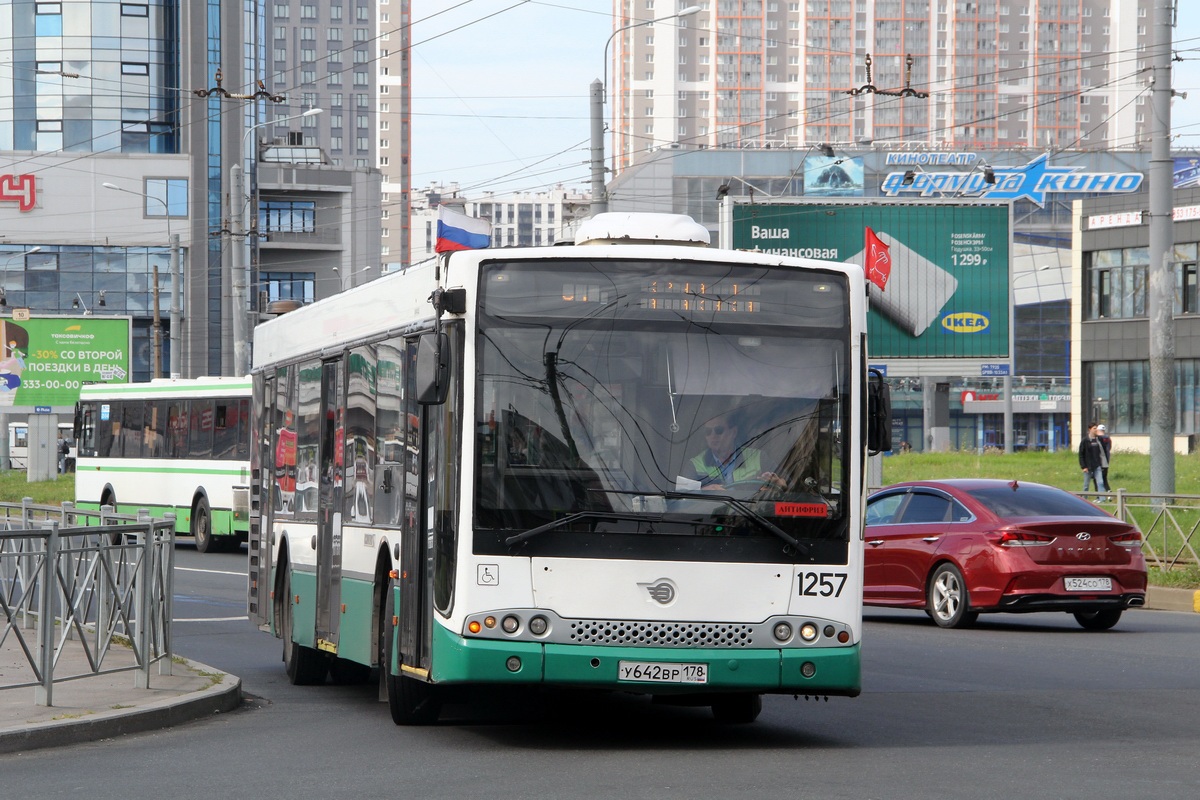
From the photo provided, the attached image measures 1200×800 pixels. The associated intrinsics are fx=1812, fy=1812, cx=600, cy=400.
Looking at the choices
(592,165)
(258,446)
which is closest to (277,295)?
(592,165)

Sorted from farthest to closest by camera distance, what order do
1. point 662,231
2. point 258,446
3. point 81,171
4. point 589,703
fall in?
point 81,171
point 258,446
point 589,703
point 662,231

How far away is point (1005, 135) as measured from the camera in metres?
185

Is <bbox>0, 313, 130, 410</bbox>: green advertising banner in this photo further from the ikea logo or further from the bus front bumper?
the bus front bumper

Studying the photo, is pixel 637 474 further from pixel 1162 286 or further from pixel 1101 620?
pixel 1162 286

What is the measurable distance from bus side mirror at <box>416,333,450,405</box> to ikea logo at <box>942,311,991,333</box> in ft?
106

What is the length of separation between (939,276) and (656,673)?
107ft

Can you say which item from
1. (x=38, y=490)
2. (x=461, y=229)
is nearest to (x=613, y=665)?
(x=461, y=229)

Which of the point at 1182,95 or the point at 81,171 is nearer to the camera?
the point at 1182,95

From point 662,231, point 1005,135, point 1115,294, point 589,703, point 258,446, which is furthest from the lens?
point 1005,135

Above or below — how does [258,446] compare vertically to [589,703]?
above

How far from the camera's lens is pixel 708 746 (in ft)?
31.5

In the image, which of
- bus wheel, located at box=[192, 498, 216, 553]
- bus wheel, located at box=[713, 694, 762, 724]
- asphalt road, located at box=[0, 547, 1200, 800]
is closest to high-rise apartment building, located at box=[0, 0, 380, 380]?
bus wheel, located at box=[192, 498, 216, 553]

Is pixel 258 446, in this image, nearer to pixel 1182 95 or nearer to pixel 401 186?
pixel 1182 95

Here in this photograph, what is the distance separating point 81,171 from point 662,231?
78942 mm
